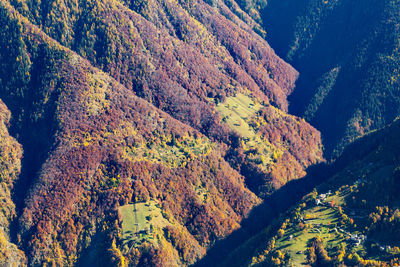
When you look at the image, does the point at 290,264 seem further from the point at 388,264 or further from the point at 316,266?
the point at 388,264

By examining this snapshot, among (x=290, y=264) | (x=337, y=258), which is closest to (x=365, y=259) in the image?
(x=337, y=258)

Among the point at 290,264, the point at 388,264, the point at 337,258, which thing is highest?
the point at 388,264

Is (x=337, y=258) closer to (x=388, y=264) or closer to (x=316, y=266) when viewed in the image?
(x=316, y=266)

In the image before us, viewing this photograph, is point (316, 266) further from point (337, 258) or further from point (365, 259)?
point (365, 259)

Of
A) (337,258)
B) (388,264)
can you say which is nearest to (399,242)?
(388,264)

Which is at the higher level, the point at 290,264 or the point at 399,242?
the point at 399,242

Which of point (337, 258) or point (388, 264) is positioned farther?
point (337, 258)

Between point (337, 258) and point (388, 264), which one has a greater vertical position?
point (388, 264)
